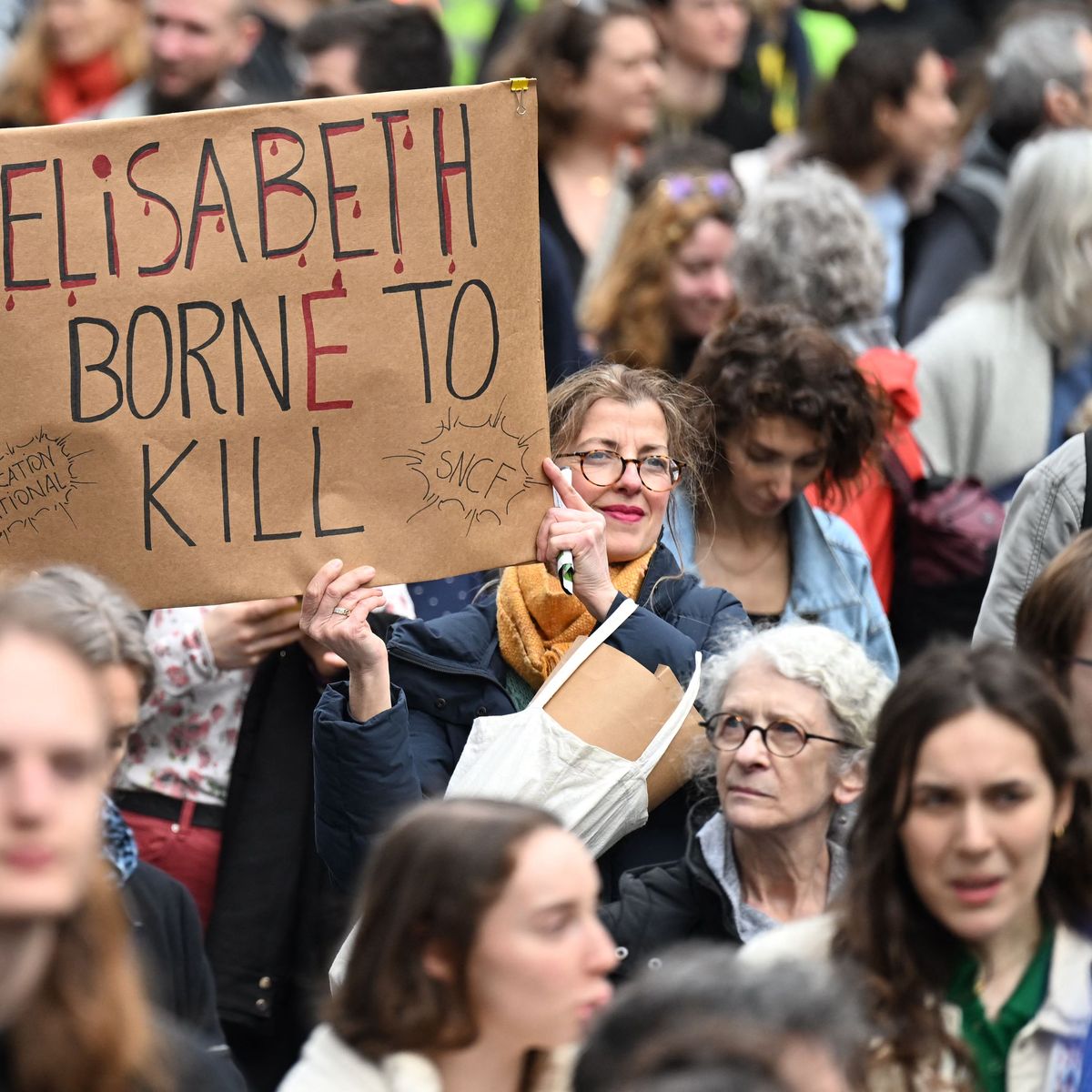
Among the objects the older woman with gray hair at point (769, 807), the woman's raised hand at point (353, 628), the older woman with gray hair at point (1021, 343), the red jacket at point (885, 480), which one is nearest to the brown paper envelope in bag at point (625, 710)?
the older woman with gray hair at point (769, 807)

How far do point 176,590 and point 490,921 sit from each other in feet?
4.82

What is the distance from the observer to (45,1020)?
249 centimetres

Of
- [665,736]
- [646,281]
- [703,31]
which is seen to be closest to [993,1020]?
[665,736]

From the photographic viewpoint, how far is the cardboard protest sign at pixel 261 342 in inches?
165

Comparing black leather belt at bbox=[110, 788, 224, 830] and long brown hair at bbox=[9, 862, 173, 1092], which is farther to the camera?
black leather belt at bbox=[110, 788, 224, 830]

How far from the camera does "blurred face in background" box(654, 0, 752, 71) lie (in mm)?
8516

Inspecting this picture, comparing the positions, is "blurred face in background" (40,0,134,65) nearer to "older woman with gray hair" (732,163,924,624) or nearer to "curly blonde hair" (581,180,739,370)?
"curly blonde hair" (581,180,739,370)

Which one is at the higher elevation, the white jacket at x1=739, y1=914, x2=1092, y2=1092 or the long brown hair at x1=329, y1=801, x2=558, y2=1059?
the long brown hair at x1=329, y1=801, x2=558, y2=1059

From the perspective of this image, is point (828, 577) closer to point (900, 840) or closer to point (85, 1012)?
point (900, 840)

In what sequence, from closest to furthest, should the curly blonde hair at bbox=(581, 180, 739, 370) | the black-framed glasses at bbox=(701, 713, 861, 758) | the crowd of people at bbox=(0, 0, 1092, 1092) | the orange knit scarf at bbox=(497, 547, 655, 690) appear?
the crowd of people at bbox=(0, 0, 1092, 1092) → the black-framed glasses at bbox=(701, 713, 861, 758) → the orange knit scarf at bbox=(497, 547, 655, 690) → the curly blonde hair at bbox=(581, 180, 739, 370)

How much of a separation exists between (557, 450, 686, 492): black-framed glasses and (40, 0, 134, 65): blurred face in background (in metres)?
3.41

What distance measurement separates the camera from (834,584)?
16.4 feet

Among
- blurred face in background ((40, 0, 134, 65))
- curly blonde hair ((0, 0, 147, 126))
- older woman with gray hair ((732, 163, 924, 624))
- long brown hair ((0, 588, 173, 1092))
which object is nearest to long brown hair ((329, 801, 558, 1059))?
long brown hair ((0, 588, 173, 1092))

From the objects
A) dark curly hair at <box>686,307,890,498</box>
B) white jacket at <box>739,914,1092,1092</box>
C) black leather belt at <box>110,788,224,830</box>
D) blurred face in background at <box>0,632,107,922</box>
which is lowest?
white jacket at <box>739,914,1092,1092</box>
